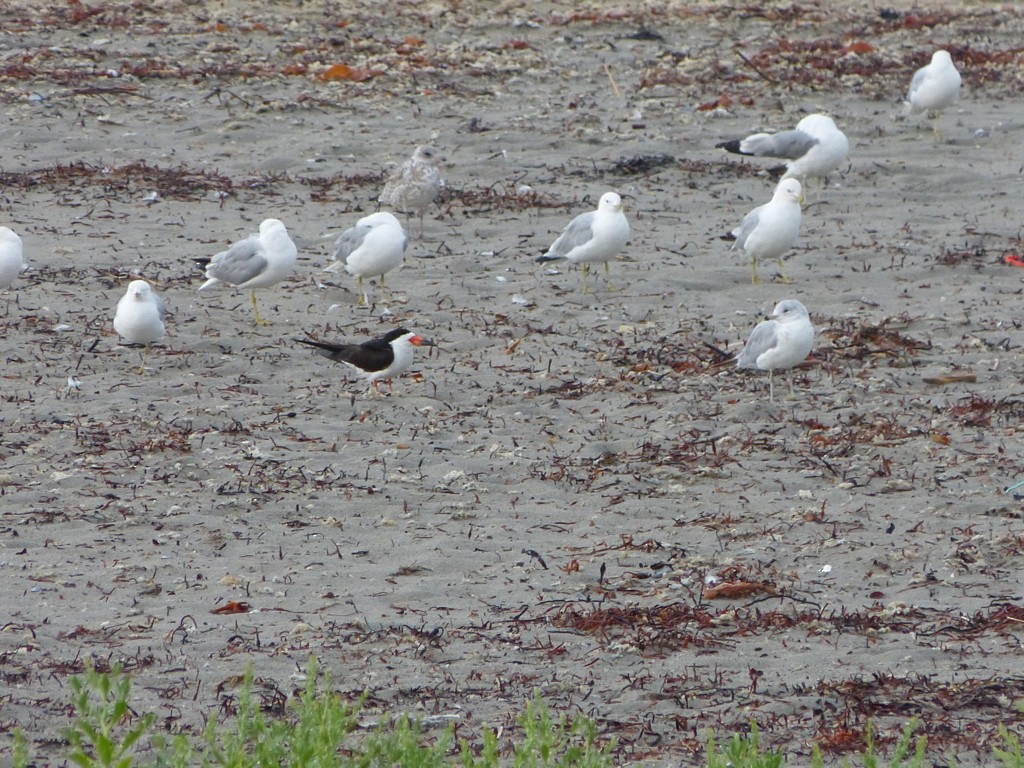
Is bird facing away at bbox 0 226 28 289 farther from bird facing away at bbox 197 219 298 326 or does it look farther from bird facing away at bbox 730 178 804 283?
bird facing away at bbox 730 178 804 283

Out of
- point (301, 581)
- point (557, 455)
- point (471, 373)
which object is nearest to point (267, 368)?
point (471, 373)

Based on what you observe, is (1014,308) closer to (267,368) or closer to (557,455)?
(557,455)

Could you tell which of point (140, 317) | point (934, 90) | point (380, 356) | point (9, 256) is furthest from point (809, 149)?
point (9, 256)

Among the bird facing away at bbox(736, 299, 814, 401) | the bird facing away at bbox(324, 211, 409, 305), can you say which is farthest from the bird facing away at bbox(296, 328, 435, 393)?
the bird facing away at bbox(736, 299, 814, 401)

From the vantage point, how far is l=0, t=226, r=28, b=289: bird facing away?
920 cm

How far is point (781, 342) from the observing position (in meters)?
8.09

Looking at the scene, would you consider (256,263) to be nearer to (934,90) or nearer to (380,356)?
(380,356)

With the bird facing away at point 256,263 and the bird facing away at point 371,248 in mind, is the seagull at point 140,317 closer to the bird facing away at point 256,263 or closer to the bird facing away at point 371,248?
the bird facing away at point 256,263

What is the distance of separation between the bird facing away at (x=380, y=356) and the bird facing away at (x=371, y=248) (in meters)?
1.38

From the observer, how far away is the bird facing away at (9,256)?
9.20 meters

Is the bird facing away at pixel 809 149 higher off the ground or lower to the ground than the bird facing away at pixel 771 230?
higher

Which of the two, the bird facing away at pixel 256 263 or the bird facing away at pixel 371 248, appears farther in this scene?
the bird facing away at pixel 371 248

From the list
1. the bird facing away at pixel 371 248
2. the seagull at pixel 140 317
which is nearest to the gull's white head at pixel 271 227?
the bird facing away at pixel 371 248

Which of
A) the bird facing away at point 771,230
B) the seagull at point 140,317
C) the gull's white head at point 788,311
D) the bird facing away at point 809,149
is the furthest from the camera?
the bird facing away at point 809,149
